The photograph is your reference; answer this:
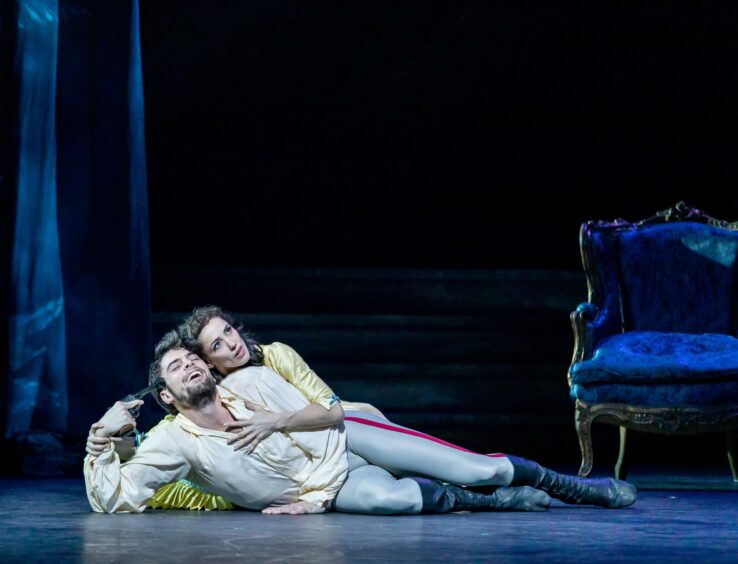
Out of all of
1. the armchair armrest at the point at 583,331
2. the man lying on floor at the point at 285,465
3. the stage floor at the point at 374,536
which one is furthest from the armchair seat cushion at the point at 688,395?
the man lying on floor at the point at 285,465

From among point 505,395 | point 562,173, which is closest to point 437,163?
point 562,173

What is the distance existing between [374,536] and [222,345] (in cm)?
88

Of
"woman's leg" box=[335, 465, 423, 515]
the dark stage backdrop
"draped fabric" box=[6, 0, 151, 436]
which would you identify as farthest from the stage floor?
the dark stage backdrop

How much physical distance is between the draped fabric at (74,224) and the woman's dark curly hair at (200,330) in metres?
1.60

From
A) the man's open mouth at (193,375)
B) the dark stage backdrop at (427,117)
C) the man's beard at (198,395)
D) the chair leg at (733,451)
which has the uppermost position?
the dark stage backdrop at (427,117)

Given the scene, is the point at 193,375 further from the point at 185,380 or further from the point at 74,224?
the point at 74,224

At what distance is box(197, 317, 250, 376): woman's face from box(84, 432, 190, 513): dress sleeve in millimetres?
324

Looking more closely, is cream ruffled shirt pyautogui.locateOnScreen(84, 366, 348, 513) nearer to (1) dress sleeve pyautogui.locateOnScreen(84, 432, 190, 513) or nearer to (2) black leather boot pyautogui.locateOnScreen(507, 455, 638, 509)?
(1) dress sleeve pyautogui.locateOnScreen(84, 432, 190, 513)

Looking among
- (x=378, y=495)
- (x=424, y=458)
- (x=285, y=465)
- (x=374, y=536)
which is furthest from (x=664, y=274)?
(x=374, y=536)

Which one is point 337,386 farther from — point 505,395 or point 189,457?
point 189,457

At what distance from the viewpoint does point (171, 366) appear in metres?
3.32

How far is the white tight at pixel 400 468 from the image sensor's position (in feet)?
10.7

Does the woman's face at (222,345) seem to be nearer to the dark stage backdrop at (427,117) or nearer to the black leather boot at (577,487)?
the black leather boot at (577,487)

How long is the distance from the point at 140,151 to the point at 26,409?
1.20 meters
